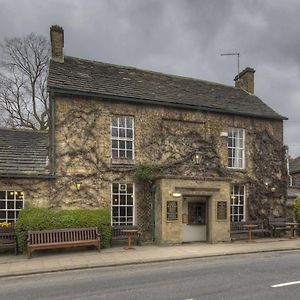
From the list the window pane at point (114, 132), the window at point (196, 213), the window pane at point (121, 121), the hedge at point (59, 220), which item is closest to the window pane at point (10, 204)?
the hedge at point (59, 220)

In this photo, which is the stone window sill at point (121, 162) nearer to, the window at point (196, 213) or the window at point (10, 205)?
the window at point (196, 213)

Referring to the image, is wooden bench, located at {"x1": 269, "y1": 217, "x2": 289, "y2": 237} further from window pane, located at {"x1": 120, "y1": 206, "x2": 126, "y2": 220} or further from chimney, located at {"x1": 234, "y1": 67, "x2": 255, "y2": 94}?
chimney, located at {"x1": 234, "y1": 67, "x2": 255, "y2": 94}

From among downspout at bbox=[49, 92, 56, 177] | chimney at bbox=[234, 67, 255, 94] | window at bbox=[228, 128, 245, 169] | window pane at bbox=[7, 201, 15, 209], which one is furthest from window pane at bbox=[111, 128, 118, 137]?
chimney at bbox=[234, 67, 255, 94]

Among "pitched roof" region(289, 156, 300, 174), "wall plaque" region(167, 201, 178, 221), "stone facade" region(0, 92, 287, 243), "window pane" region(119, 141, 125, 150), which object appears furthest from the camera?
"pitched roof" region(289, 156, 300, 174)

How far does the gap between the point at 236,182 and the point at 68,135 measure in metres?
8.66

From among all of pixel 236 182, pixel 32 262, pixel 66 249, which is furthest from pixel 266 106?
pixel 32 262

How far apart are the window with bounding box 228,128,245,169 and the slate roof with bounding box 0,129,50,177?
9.11 metres

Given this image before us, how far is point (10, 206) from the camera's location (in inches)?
604

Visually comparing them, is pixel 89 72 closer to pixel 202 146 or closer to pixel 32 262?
pixel 202 146

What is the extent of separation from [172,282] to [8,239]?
25.6 feet

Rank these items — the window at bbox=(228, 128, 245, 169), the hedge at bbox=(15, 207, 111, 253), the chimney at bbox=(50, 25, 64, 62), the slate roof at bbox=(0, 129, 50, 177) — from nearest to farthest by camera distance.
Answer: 1. the hedge at bbox=(15, 207, 111, 253)
2. the slate roof at bbox=(0, 129, 50, 177)
3. the chimney at bbox=(50, 25, 64, 62)
4. the window at bbox=(228, 128, 245, 169)

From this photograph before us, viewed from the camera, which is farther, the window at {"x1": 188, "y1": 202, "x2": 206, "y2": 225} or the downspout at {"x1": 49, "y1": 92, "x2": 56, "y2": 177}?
the window at {"x1": 188, "y1": 202, "x2": 206, "y2": 225}

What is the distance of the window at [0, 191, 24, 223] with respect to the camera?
50.0ft

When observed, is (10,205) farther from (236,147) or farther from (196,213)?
(236,147)
